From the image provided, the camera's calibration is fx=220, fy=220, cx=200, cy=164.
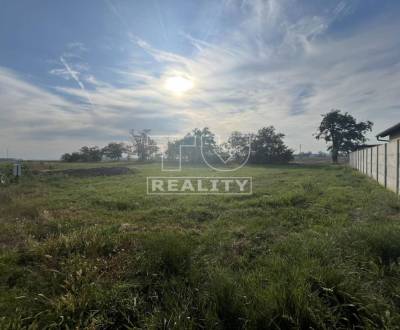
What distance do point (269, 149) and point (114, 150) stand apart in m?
36.9

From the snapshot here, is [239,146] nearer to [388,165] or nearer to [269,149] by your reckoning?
[269,149]

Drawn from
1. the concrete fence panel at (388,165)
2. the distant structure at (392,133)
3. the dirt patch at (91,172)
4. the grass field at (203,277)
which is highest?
the distant structure at (392,133)

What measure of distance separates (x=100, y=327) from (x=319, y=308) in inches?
63.1

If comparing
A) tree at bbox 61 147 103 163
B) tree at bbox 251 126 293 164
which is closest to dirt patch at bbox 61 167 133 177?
tree at bbox 251 126 293 164

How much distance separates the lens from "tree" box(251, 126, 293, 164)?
30094mm

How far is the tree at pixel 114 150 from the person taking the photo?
169 ft

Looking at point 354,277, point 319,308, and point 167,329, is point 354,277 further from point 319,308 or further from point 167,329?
point 167,329

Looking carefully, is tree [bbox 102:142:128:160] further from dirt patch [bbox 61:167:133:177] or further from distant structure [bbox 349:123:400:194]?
distant structure [bbox 349:123:400:194]

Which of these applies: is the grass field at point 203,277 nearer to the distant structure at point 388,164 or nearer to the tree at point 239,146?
the distant structure at point 388,164

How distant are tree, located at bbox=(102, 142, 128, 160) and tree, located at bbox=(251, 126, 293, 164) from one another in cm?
3236

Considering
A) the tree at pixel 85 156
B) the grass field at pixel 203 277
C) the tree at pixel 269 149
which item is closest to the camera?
the grass field at pixel 203 277

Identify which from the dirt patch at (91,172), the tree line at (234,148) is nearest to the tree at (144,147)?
the tree line at (234,148)

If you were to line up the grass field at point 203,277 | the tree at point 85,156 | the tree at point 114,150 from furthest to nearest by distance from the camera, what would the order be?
the tree at point 114,150 < the tree at point 85,156 < the grass field at point 203,277

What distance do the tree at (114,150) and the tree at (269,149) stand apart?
32.4m
